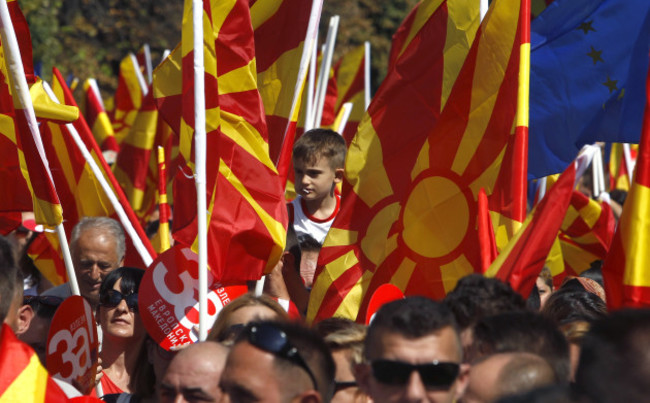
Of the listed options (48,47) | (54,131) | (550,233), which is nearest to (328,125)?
(54,131)

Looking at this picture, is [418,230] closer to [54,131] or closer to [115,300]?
[115,300]

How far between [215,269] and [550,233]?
1515mm

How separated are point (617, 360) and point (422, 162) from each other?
304 centimetres

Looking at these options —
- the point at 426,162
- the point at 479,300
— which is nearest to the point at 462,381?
the point at 479,300

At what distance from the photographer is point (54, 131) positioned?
20.9 ft

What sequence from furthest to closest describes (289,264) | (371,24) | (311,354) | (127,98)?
(371,24)
(127,98)
(289,264)
(311,354)

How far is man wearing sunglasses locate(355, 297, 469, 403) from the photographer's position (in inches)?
115

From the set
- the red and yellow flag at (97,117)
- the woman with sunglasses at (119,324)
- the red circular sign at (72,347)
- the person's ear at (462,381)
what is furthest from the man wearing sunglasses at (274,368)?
the red and yellow flag at (97,117)

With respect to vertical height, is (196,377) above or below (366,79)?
→ below

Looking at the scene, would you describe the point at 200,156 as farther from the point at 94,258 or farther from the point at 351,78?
the point at 351,78

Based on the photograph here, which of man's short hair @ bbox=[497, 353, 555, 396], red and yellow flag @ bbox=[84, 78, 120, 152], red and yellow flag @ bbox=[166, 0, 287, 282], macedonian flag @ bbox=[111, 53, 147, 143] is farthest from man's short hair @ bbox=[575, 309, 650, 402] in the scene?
macedonian flag @ bbox=[111, 53, 147, 143]

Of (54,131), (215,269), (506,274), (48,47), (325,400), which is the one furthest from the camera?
(48,47)

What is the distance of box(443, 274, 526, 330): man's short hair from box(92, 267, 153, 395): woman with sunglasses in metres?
1.78

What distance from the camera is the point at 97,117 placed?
10422 millimetres
